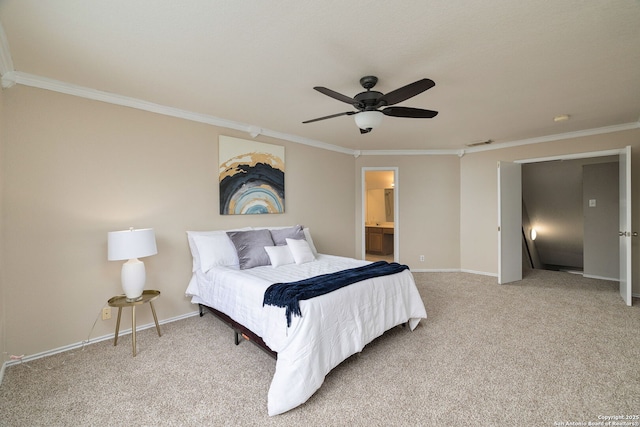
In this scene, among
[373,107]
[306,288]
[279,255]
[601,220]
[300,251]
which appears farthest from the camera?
[601,220]

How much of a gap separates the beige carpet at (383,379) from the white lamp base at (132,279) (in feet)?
1.63

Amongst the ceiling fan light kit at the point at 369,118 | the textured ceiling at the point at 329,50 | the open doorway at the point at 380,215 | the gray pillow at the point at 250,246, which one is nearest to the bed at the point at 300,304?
the gray pillow at the point at 250,246

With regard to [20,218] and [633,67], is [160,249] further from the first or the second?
[633,67]

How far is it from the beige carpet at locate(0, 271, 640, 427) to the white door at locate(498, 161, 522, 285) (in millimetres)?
1524

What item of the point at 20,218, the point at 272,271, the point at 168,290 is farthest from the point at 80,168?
the point at 272,271

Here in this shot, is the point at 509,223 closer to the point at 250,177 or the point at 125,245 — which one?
the point at 250,177

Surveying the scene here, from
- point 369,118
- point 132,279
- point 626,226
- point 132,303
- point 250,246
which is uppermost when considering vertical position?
point 369,118

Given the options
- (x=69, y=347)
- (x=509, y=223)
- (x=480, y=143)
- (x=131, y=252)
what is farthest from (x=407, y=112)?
(x=69, y=347)

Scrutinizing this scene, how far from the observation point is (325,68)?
2.33 metres

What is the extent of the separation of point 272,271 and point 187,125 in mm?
2017

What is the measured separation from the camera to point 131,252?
8.18 ft

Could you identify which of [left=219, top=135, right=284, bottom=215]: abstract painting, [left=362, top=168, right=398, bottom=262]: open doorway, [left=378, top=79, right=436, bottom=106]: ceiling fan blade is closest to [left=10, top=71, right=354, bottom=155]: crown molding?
[left=219, top=135, right=284, bottom=215]: abstract painting

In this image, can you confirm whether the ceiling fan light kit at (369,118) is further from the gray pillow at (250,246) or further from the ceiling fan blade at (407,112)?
the gray pillow at (250,246)

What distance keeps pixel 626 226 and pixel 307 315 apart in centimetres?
442
